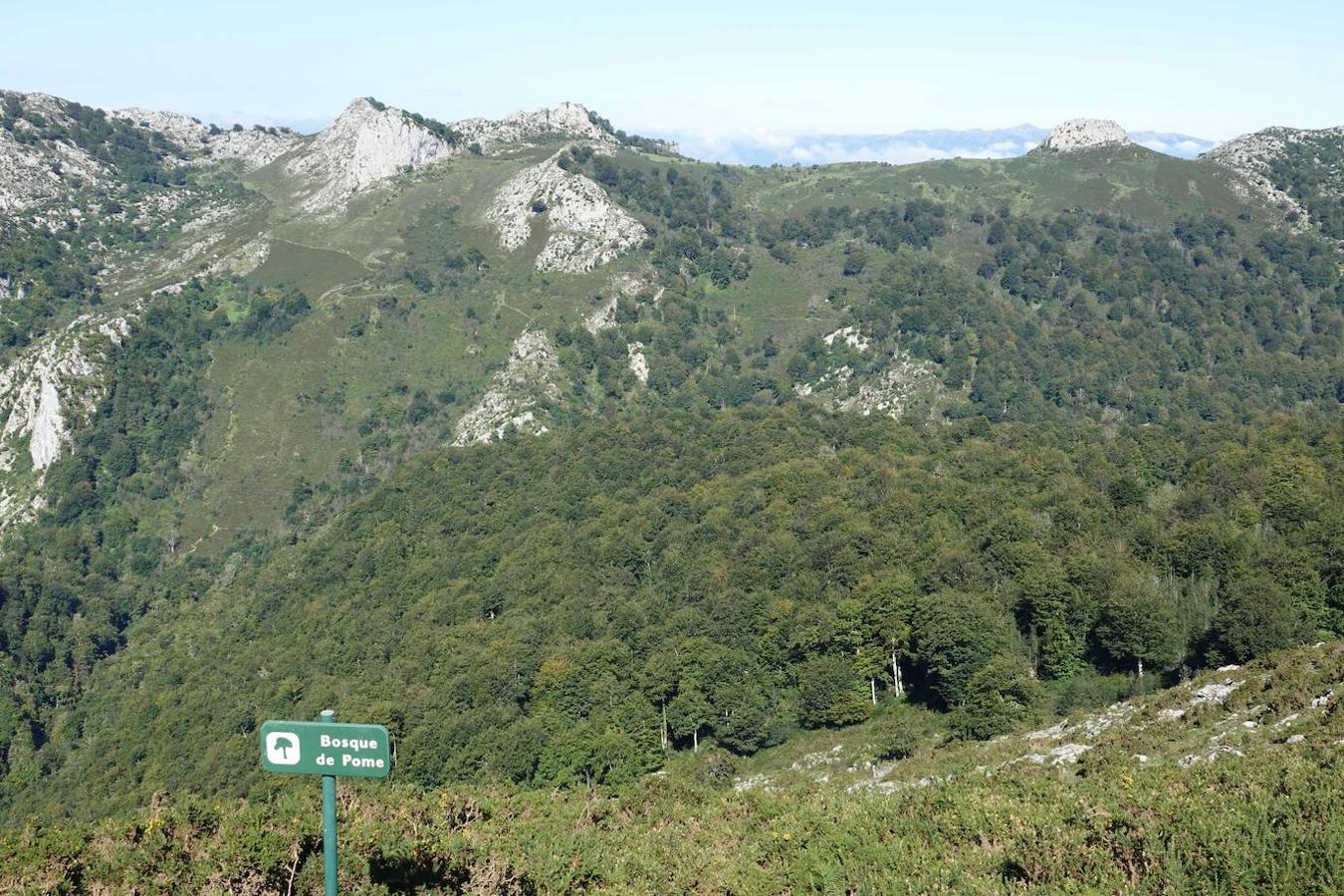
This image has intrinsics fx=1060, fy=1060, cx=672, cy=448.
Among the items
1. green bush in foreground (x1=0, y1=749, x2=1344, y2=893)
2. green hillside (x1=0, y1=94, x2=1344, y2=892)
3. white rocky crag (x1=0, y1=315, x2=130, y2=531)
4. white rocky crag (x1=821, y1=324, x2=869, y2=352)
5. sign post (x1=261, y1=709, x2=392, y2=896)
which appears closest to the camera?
sign post (x1=261, y1=709, x2=392, y2=896)

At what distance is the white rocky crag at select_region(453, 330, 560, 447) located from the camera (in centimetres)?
16725

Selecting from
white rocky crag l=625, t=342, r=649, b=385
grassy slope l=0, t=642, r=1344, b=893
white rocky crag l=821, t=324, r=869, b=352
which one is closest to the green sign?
grassy slope l=0, t=642, r=1344, b=893

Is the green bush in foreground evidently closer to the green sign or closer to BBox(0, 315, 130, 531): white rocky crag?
the green sign

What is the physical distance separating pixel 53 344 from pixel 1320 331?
9211 inches

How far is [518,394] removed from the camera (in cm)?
17562

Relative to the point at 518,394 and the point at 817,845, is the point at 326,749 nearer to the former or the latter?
the point at 817,845

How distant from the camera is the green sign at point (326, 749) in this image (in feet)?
49.9

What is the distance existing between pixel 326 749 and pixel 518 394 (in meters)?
162

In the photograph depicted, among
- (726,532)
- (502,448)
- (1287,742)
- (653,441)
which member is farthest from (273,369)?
(1287,742)

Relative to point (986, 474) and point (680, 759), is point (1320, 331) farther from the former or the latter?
point (680, 759)

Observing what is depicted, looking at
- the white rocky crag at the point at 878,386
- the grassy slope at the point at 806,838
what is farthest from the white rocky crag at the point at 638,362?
the grassy slope at the point at 806,838

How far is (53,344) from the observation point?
197000 millimetres

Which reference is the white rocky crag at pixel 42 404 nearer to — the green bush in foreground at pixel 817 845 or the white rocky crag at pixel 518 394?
the white rocky crag at pixel 518 394

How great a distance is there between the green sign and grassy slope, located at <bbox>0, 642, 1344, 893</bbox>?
26.8 ft
